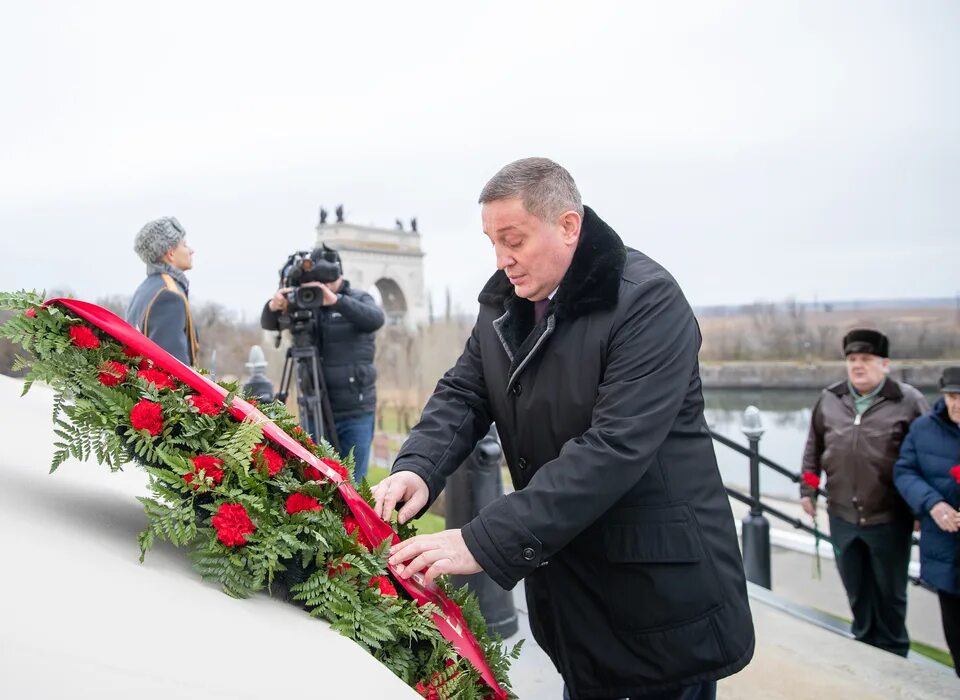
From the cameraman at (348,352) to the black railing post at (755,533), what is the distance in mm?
2681

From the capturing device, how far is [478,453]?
3760 mm

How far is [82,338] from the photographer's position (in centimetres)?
140

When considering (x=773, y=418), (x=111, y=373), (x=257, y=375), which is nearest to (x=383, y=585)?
(x=111, y=373)

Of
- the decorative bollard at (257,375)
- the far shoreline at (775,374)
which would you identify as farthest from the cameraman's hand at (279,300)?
the far shoreline at (775,374)

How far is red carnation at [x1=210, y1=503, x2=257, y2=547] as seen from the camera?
128 cm

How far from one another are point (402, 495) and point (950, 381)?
10.5 feet

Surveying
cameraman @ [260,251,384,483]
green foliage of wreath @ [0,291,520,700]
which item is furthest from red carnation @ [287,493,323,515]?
cameraman @ [260,251,384,483]

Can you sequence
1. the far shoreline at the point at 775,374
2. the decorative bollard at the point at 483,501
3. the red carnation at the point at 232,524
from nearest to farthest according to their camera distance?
the red carnation at the point at 232,524
the decorative bollard at the point at 483,501
the far shoreline at the point at 775,374

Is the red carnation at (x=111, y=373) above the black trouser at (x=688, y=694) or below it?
above

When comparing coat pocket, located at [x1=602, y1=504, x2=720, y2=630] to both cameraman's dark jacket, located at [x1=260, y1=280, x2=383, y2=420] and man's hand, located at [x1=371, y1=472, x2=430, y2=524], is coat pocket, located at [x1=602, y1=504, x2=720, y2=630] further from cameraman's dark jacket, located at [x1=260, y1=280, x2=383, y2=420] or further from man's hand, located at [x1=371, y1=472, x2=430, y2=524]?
cameraman's dark jacket, located at [x1=260, y1=280, x2=383, y2=420]

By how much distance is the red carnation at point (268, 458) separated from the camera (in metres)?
1.40

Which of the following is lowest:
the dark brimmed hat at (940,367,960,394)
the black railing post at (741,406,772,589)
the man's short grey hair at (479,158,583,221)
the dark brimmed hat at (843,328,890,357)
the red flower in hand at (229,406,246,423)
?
the black railing post at (741,406,772,589)

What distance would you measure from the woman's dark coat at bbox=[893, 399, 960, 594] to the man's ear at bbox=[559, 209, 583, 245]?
2.93m

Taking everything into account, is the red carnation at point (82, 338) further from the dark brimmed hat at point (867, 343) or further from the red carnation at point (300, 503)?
the dark brimmed hat at point (867, 343)
